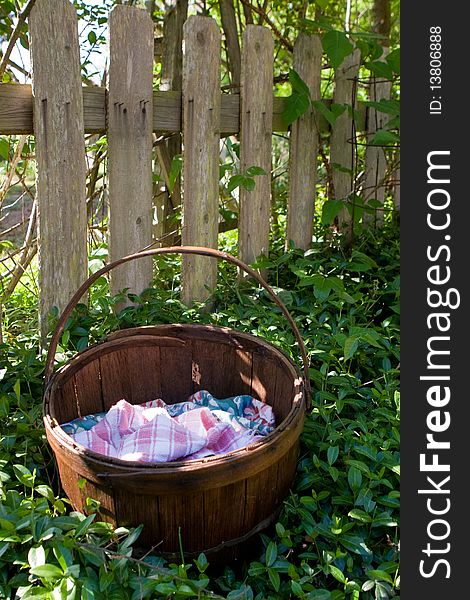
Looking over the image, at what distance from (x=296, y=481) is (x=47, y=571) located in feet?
2.73

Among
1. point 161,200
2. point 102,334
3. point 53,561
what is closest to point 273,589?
point 53,561

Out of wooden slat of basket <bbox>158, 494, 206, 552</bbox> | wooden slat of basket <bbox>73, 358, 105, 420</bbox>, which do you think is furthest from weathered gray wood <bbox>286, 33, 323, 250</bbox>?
wooden slat of basket <bbox>158, 494, 206, 552</bbox>

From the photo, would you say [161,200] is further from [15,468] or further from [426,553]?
[426,553]

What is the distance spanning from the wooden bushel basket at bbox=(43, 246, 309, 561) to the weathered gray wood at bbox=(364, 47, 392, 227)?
1.68 m

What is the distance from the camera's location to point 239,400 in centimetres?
234

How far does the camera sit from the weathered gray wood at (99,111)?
2348 mm

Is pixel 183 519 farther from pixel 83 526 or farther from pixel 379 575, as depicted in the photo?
pixel 379 575

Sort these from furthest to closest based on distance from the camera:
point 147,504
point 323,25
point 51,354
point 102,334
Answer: point 323,25 → point 102,334 → point 51,354 → point 147,504

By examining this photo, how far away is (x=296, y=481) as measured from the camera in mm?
2037

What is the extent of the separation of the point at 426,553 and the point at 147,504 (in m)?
0.71

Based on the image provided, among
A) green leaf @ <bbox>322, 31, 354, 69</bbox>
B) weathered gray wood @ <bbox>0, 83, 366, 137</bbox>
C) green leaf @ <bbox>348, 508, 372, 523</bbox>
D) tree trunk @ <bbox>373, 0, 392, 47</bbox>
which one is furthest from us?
tree trunk @ <bbox>373, 0, 392, 47</bbox>

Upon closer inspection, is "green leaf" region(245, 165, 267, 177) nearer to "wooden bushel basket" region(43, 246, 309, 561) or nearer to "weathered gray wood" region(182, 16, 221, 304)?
"weathered gray wood" region(182, 16, 221, 304)

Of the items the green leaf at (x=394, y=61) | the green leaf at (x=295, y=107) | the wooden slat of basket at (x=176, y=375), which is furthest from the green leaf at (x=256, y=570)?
the green leaf at (x=394, y=61)

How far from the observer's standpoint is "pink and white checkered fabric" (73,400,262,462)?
1.95m
